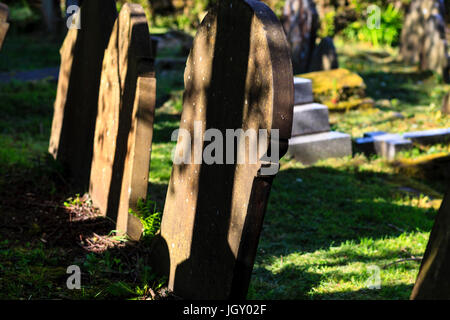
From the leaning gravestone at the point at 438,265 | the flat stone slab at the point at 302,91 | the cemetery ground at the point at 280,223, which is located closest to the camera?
the leaning gravestone at the point at 438,265

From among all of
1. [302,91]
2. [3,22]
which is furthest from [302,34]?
[3,22]

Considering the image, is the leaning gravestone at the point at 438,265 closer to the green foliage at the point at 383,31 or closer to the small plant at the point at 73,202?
the small plant at the point at 73,202

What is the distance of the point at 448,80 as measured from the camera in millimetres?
12203

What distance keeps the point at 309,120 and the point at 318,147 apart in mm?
374

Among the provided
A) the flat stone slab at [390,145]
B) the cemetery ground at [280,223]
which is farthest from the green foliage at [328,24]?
the flat stone slab at [390,145]

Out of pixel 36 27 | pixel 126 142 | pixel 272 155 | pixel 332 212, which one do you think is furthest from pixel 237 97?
pixel 36 27

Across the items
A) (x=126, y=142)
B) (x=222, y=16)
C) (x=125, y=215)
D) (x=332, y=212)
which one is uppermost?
(x=222, y=16)

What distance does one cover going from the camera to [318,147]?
7234 millimetres

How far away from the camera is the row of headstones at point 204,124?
2723 millimetres

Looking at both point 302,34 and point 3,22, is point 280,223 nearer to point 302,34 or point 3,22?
point 3,22

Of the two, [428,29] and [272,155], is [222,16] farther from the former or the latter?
[428,29]

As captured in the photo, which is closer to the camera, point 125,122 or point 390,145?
point 125,122

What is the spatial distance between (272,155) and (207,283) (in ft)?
2.82

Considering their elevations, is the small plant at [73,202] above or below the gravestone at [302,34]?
below
